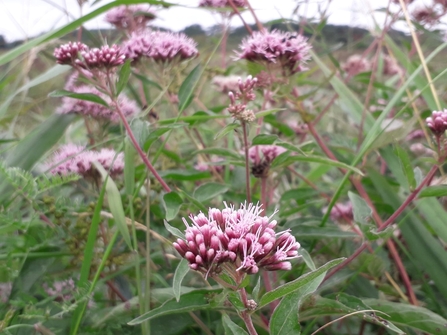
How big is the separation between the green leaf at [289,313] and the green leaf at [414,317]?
13.3 inches

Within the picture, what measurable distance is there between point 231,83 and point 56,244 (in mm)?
1085

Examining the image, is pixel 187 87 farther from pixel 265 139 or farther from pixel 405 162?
pixel 405 162

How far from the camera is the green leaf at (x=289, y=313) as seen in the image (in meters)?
0.68

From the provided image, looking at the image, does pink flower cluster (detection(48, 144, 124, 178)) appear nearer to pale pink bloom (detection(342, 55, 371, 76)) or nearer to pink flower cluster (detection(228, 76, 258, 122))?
pink flower cluster (detection(228, 76, 258, 122))

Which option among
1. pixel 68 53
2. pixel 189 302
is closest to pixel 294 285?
pixel 189 302

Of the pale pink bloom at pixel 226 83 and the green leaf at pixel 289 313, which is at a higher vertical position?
the pale pink bloom at pixel 226 83

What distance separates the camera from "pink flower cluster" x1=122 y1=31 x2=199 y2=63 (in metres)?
1.35

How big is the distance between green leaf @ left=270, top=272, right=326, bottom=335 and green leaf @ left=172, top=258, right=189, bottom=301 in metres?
0.15

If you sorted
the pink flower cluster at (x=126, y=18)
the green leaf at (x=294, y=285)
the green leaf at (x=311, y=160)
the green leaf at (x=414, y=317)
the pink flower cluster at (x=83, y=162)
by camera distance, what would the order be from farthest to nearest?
the pink flower cluster at (x=126, y=18) → the pink flower cluster at (x=83, y=162) → the green leaf at (x=311, y=160) → the green leaf at (x=414, y=317) → the green leaf at (x=294, y=285)

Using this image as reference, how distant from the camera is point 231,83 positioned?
199 centimetres

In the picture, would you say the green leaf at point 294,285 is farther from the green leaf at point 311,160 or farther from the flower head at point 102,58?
the flower head at point 102,58

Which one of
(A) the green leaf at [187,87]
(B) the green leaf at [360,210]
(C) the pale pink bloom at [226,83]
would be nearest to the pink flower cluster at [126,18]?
(C) the pale pink bloom at [226,83]

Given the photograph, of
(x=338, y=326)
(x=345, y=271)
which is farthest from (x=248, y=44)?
(x=338, y=326)

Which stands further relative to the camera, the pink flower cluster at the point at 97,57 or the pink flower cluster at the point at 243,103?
the pink flower cluster at the point at 97,57
